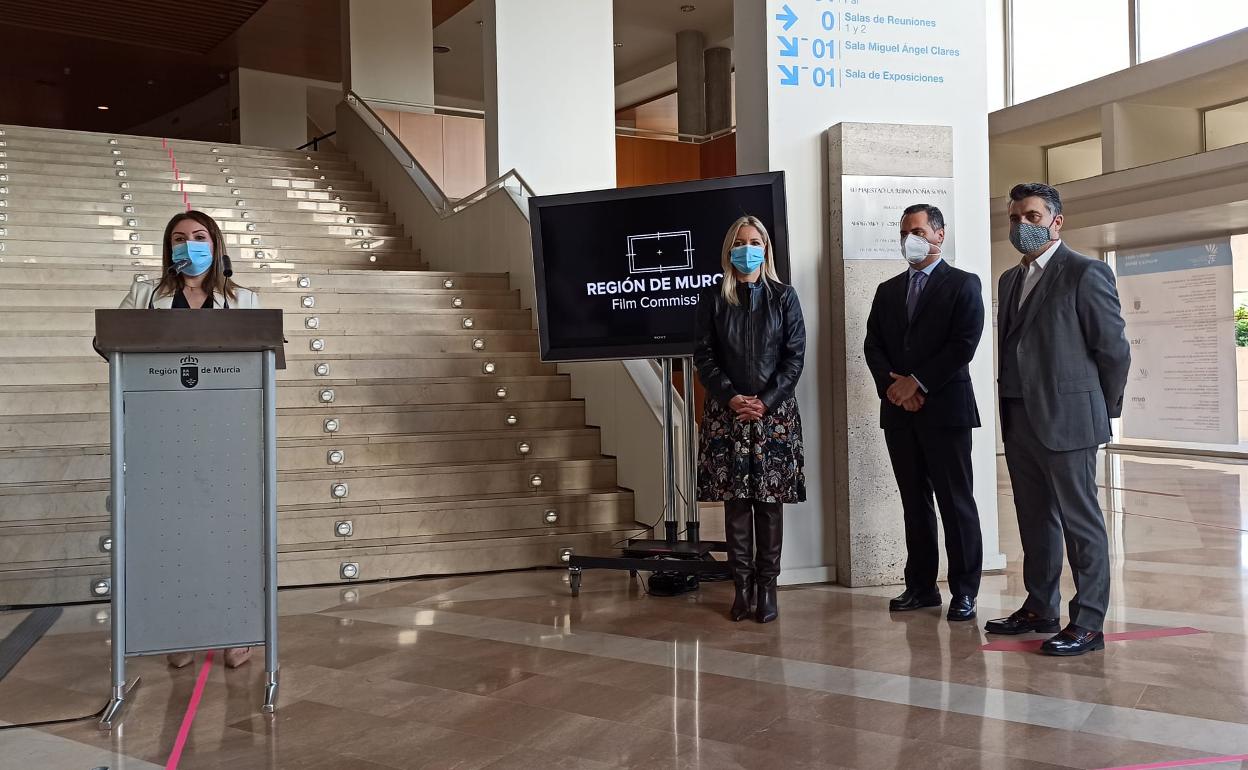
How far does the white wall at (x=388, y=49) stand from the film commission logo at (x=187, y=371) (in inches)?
458

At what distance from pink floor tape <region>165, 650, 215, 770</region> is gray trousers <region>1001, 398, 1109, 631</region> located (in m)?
3.04

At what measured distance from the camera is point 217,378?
344cm

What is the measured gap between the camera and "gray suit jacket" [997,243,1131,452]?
3.82m

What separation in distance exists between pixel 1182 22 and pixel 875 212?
8.39 metres

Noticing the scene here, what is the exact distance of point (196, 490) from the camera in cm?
344

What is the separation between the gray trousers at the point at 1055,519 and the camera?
3.87 metres

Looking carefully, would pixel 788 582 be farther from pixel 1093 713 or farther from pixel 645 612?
pixel 1093 713

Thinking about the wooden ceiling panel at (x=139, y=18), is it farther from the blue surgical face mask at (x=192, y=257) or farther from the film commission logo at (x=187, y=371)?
the film commission logo at (x=187, y=371)

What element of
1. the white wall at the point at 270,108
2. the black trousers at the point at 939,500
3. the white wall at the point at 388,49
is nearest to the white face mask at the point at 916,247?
the black trousers at the point at 939,500

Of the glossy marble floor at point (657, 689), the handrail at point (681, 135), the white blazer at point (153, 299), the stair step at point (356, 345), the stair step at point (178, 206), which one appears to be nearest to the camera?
the glossy marble floor at point (657, 689)

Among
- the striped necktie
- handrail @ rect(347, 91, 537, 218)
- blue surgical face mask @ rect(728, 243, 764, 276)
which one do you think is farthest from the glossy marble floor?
handrail @ rect(347, 91, 537, 218)

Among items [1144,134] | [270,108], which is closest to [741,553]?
[1144,134]

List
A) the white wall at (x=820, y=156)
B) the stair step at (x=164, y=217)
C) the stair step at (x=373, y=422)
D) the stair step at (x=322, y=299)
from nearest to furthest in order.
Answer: the white wall at (x=820, y=156), the stair step at (x=373, y=422), the stair step at (x=322, y=299), the stair step at (x=164, y=217)

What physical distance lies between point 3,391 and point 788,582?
432 cm
